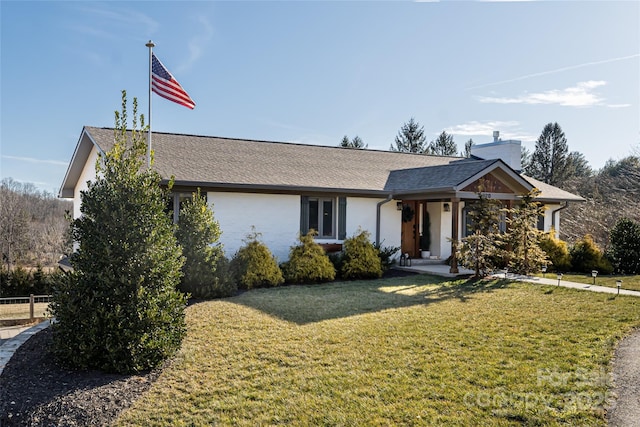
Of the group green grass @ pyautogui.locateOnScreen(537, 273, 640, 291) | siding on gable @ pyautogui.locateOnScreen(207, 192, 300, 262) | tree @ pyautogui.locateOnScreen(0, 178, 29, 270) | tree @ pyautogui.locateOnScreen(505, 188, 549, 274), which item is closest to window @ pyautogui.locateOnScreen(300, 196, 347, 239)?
siding on gable @ pyautogui.locateOnScreen(207, 192, 300, 262)

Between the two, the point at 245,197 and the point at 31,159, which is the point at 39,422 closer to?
the point at 245,197

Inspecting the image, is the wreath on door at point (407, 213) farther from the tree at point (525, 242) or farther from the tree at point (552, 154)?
the tree at point (552, 154)

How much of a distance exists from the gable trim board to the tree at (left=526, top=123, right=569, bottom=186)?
19940mm

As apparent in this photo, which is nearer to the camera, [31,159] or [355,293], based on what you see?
[355,293]

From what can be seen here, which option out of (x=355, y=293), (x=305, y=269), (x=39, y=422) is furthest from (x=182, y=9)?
(x=39, y=422)

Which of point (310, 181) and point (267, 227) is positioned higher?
point (310, 181)

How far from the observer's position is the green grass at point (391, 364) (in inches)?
162

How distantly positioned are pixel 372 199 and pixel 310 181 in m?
2.37

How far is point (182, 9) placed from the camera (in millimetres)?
10422

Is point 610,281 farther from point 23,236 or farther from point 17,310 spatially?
point 23,236

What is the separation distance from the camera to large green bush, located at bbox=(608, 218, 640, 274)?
14805 mm

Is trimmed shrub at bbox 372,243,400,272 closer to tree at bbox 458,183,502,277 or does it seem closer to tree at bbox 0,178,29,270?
tree at bbox 458,183,502,277

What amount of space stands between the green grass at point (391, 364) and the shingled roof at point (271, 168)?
4667 millimetres

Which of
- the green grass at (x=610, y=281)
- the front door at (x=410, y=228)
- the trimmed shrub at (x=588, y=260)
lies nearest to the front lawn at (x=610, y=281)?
the green grass at (x=610, y=281)
